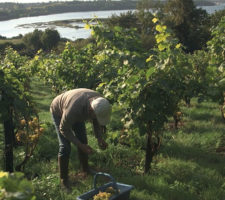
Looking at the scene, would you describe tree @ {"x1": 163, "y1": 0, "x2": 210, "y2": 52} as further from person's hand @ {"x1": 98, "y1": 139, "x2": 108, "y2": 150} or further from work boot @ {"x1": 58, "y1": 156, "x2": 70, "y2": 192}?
work boot @ {"x1": 58, "y1": 156, "x2": 70, "y2": 192}

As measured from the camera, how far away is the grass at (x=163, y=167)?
3977mm

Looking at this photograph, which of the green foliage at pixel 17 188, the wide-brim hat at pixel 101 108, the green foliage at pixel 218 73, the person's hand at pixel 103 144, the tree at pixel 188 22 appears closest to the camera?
the green foliage at pixel 17 188

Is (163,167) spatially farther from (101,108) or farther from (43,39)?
(43,39)

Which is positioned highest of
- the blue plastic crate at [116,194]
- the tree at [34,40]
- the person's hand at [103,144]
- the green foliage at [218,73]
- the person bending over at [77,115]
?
the green foliage at [218,73]

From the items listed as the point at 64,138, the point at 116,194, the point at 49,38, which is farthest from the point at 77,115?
the point at 49,38

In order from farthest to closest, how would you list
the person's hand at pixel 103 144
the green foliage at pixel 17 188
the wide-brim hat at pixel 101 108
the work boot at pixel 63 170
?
the work boot at pixel 63 170, the person's hand at pixel 103 144, the wide-brim hat at pixel 101 108, the green foliage at pixel 17 188

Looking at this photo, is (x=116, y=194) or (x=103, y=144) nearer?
(x=116, y=194)

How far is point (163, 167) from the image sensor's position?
4957 millimetres

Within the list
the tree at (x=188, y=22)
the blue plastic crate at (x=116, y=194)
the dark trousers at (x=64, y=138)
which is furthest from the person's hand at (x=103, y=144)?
the tree at (x=188, y=22)

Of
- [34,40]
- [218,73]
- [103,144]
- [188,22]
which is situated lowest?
[34,40]

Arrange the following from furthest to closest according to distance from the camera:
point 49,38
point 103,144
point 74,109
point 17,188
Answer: point 49,38 < point 103,144 < point 74,109 < point 17,188

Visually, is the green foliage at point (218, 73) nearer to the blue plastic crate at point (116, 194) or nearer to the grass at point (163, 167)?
the grass at point (163, 167)

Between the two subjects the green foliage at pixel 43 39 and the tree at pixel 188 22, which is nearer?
the tree at pixel 188 22

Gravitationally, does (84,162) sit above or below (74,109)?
below
